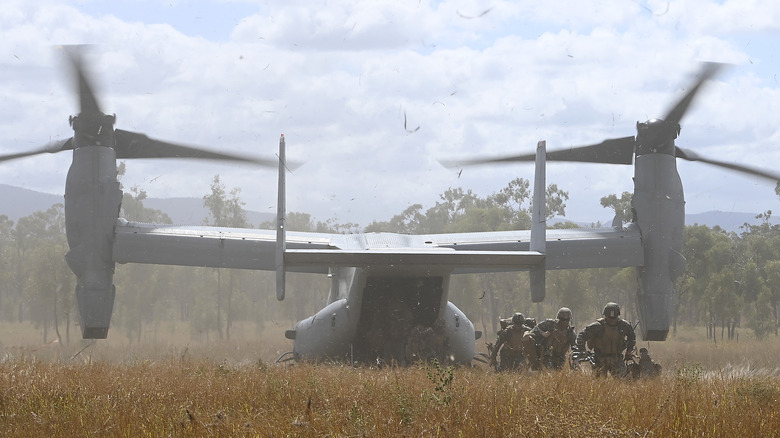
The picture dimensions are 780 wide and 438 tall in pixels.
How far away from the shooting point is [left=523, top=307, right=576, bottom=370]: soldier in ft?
46.4

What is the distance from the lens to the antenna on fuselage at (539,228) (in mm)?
11875

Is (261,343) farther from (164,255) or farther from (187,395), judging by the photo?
(187,395)

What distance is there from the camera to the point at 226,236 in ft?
56.0

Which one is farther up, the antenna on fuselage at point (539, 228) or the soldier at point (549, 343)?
the antenna on fuselage at point (539, 228)

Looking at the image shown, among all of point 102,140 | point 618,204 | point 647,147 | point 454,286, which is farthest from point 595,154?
point 618,204

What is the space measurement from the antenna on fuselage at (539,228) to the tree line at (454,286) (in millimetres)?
17445

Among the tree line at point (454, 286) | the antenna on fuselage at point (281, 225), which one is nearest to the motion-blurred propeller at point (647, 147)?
the antenna on fuselage at point (281, 225)

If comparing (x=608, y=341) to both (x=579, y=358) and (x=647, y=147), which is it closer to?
(x=579, y=358)

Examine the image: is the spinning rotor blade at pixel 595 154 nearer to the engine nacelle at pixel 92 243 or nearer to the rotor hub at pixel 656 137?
the rotor hub at pixel 656 137

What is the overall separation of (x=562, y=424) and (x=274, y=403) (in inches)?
149

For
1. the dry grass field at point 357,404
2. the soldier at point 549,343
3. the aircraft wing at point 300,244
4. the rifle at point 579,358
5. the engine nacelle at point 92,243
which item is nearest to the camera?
the dry grass field at point 357,404

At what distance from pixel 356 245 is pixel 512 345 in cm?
353

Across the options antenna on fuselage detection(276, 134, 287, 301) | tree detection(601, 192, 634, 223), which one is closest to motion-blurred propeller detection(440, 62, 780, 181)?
antenna on fuselage detection(276, 134, 287, 301)

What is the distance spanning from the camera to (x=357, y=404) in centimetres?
841
